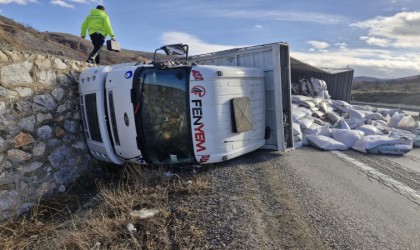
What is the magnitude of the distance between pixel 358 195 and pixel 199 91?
8.62 feet

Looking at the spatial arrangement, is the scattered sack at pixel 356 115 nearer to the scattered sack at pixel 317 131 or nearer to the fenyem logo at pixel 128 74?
the scattered sack at pixel 317 131

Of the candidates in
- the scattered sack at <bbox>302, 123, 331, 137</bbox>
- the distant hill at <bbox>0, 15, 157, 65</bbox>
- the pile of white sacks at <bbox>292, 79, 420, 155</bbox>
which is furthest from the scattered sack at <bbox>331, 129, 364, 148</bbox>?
the distant hill at <bbox>0, 15, 157, 65</bbox>

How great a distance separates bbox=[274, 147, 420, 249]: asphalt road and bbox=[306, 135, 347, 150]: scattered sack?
27 centimetres

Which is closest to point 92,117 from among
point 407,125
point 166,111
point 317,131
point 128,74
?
point 128,74

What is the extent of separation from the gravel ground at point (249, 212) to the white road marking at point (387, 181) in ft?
5.25

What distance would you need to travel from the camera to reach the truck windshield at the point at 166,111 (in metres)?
4.96

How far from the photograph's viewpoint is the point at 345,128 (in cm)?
867

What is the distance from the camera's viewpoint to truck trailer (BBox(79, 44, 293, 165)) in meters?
4.96

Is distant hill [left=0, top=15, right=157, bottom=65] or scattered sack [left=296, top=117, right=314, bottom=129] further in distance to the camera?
scattered sack [left=296, top=117, right=314, bottom=129]

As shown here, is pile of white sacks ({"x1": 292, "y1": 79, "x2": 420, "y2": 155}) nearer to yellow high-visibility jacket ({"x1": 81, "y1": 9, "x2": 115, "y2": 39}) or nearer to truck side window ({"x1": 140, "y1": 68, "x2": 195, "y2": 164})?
truck side window ({"x1": 140, "y1": 68, "x2": 195, "y2": 164})

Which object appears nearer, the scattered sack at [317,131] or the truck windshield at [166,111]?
the truck windshield at [166,111]

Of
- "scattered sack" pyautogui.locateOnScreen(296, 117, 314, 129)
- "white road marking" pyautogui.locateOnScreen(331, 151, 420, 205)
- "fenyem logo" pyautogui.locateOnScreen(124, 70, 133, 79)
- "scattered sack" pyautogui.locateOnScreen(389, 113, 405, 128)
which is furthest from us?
"scattered sack" pyautogui.locateOnScreen(389, 113, 405, 128)

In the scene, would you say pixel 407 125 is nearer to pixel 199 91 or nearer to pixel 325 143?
pixel 325 143

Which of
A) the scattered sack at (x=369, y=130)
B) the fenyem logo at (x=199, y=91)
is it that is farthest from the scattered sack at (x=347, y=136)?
the fenyem logo at (x=199, y=91)
